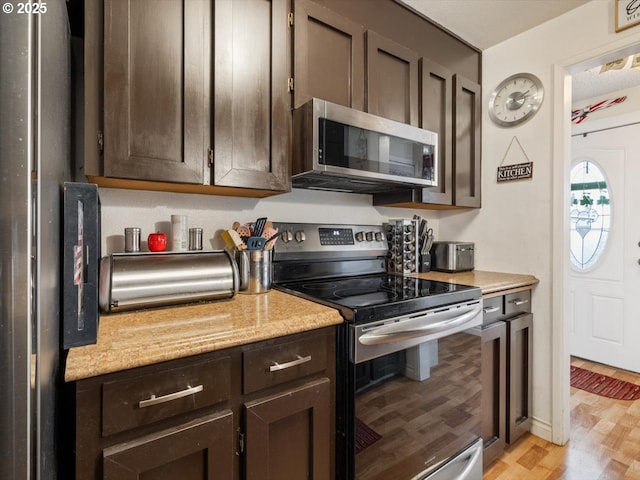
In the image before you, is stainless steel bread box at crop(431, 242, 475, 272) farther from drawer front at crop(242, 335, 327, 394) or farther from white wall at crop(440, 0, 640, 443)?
drawer front at crop(242, 335, 327, 394)

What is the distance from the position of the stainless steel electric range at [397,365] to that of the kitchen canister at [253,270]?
129mm

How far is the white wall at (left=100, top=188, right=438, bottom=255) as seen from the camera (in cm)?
132

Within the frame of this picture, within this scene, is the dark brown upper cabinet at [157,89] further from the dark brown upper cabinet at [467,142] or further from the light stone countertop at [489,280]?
the dark brown upper cabinet at [467,142]

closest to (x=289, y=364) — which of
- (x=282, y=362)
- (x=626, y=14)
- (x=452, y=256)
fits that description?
(x=282, y=362)

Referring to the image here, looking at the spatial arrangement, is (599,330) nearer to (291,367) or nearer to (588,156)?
(588,156)

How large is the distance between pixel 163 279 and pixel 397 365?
89cm

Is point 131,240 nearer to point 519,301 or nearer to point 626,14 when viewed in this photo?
point 519,301

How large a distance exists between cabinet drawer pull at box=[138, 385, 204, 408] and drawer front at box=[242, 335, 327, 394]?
14 centimetres

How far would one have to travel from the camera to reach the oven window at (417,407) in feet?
3.70

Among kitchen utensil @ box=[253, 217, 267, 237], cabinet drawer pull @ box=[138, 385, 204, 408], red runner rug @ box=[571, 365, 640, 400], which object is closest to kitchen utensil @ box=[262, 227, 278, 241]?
kitchen utensil @ box=[253, 217, 267, 237]

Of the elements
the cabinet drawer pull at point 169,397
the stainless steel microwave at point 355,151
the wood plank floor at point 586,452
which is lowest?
the wood plank floor at point 586,452

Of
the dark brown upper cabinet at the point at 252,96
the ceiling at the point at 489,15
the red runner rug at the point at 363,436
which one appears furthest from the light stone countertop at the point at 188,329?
the ceiling at the point at 489,15

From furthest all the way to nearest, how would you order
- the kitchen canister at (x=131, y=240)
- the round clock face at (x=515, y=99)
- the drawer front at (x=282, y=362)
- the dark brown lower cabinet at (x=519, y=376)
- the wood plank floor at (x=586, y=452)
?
the round clock face at (x=515, y=99) < the dark brown lower cabinet at (x=519, y=376) < the wood plank floor at (x=586, y=452) < the kitchen canister at (x=131, y=240) < the drawer front at (x=282, y=362)

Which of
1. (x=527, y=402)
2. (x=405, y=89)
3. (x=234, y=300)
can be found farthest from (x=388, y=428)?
(x=405, y=89)
